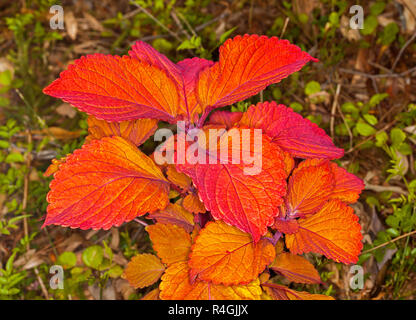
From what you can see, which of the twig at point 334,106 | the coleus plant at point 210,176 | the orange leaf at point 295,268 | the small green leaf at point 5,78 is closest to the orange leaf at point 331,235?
the coleus plant at point 210,176

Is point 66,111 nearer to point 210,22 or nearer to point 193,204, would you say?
point 210,22

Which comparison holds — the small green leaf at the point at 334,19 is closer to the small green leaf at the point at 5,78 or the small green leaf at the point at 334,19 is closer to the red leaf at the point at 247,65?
the red leaf at the point at 247,65

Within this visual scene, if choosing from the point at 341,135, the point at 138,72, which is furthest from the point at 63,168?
the point at 341,135

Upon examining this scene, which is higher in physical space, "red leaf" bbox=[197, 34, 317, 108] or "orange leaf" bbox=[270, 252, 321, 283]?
"red leaf" bbox=[197, 34, 317, 108]

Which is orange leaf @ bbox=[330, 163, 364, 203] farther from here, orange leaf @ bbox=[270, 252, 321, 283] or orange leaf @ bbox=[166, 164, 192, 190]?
orange leaf @ bbox=[166, 164, 192, 190]

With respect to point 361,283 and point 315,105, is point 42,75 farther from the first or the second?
point 361,283

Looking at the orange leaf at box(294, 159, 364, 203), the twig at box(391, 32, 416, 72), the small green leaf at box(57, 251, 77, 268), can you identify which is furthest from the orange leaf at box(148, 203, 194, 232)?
the twig at box(391, 32, 416, 72)

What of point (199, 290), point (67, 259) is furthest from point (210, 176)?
point (67, 259)

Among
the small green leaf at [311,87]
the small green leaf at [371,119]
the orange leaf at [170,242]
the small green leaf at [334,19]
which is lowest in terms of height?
the orange leaf at [170,242]
